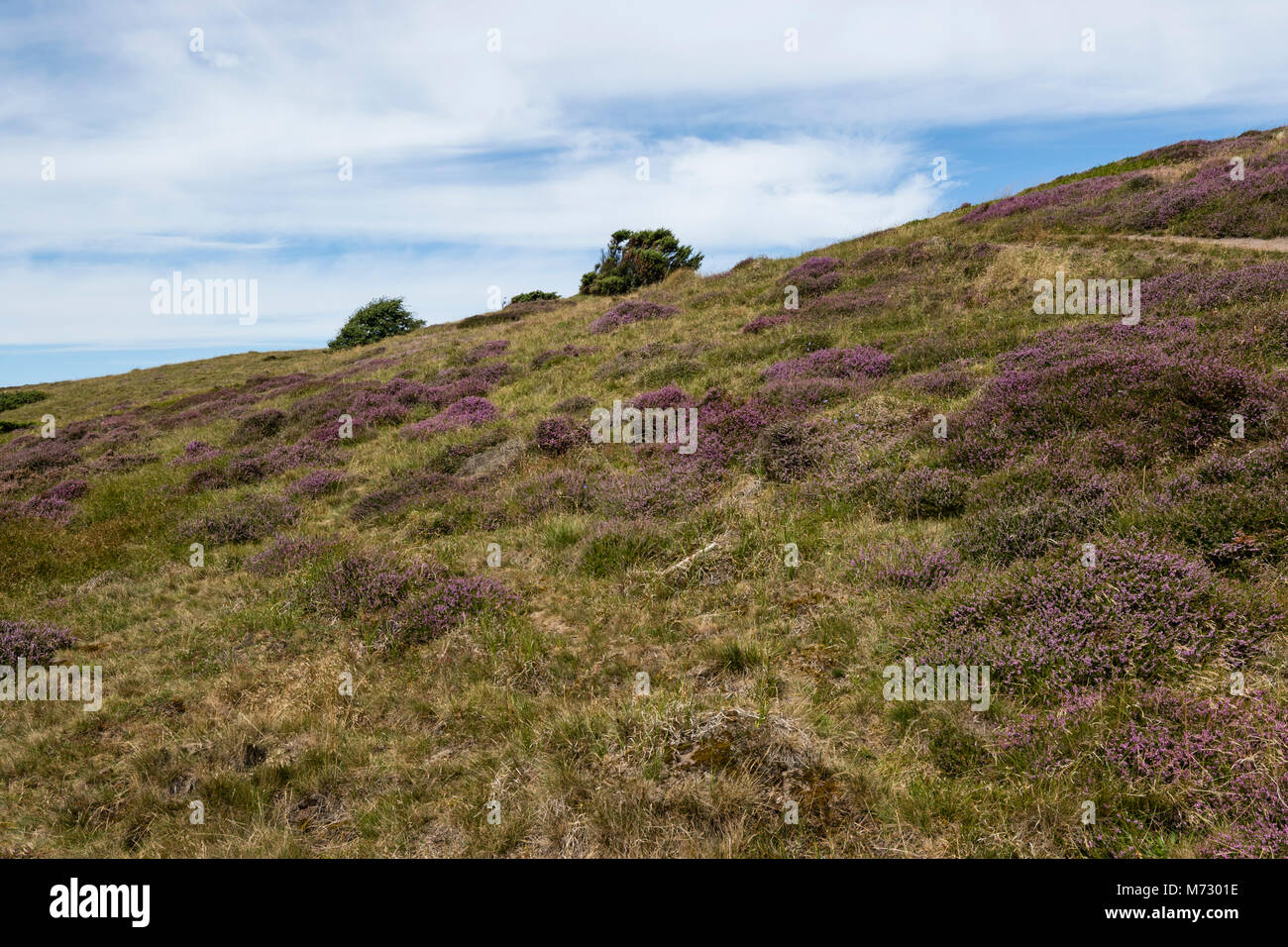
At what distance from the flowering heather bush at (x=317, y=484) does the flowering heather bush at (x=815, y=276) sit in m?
17.1

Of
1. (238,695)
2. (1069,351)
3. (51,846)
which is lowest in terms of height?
(51,846)

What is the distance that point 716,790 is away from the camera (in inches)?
158

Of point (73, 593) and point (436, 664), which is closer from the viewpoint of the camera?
point (436, 664)

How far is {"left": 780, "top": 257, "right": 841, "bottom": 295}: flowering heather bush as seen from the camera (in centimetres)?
2300

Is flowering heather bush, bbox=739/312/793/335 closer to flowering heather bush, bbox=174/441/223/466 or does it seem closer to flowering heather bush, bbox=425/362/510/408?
flowering heather bush, bbox=425/362/510/408

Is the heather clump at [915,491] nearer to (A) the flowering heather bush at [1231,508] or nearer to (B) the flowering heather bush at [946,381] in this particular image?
(A) the flowering heather bush at [1231,508]

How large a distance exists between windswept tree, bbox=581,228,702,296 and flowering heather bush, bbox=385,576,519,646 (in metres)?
38.9

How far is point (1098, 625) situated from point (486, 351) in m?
25.5

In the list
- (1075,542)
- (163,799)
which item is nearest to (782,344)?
(1075,542)

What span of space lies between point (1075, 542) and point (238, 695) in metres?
8.96

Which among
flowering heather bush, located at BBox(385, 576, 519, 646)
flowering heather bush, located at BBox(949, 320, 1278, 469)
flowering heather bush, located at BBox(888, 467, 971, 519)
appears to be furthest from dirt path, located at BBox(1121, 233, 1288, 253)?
flowering heather bush, located at BBox(385, 576, 519, 646)

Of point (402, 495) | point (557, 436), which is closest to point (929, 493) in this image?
point (557, 436)
